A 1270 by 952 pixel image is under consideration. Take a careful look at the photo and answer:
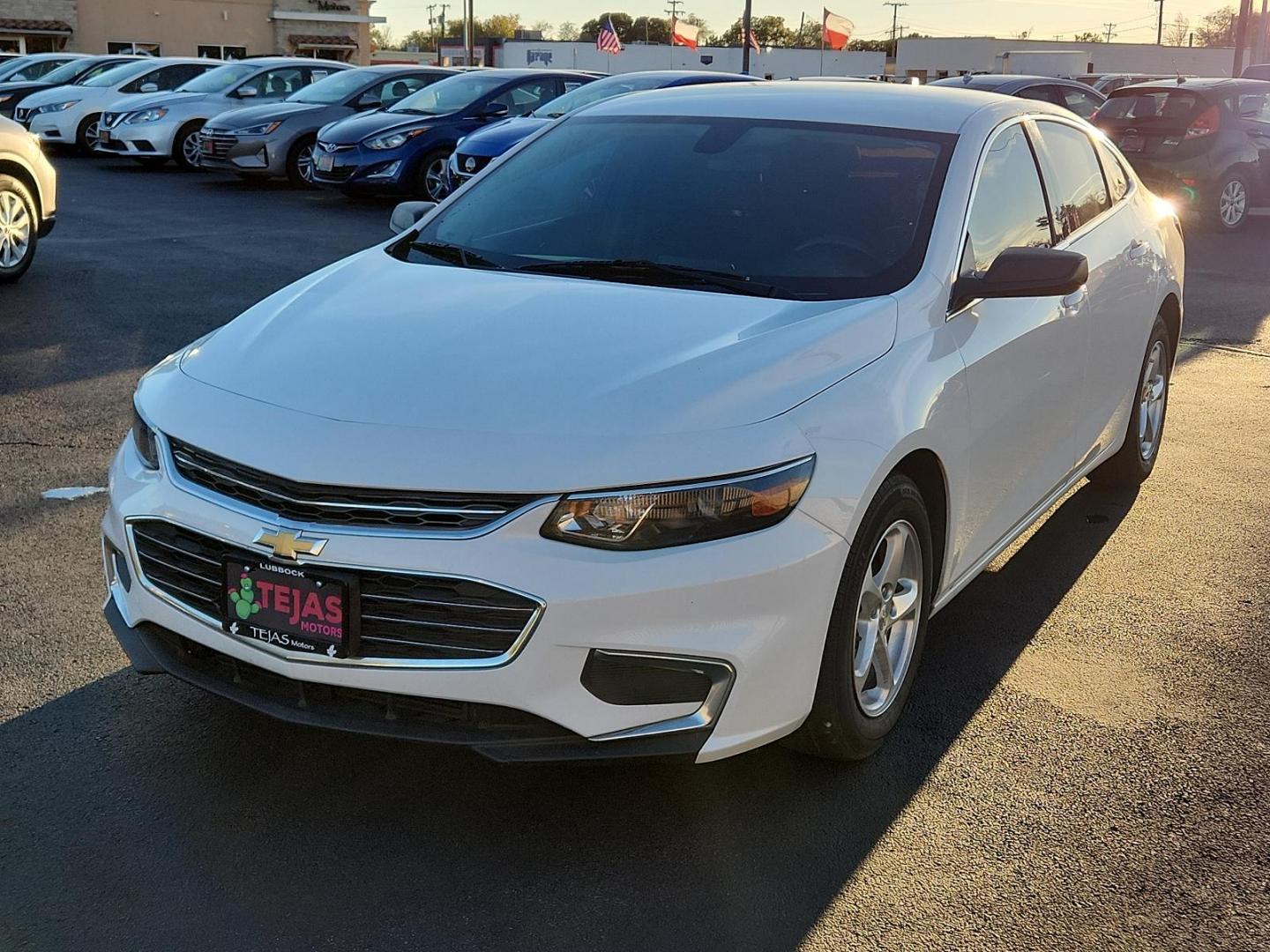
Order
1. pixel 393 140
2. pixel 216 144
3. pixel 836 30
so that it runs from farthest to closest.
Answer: pixel 836 30, pixel 216 144, pixel 393 140

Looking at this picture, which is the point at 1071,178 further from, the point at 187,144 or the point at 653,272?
the point at 187,144

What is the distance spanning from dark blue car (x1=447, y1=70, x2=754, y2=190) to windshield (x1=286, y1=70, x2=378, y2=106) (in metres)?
3.56

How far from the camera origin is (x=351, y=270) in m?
4.13

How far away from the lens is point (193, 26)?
173 feet

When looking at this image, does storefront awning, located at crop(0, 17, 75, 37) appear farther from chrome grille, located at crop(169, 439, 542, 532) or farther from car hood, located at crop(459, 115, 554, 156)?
chrome grille, located at crop(169, 439, 542, 532)

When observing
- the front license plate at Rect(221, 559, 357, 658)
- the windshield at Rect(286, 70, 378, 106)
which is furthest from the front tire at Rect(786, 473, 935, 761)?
the windshield at Rect(286, 70, 378, 106)

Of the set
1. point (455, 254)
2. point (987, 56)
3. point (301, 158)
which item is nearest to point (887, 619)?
point (455, 254)

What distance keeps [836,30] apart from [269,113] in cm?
3011

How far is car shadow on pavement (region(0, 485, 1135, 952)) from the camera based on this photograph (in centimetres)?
284

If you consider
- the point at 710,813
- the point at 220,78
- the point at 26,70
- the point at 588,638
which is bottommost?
the point at 710,813

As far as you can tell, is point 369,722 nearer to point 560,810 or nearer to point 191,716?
point 560,810

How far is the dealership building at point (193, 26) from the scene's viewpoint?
48.8 m

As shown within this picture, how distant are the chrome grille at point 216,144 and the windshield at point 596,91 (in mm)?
4578

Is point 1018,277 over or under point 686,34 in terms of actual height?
under
